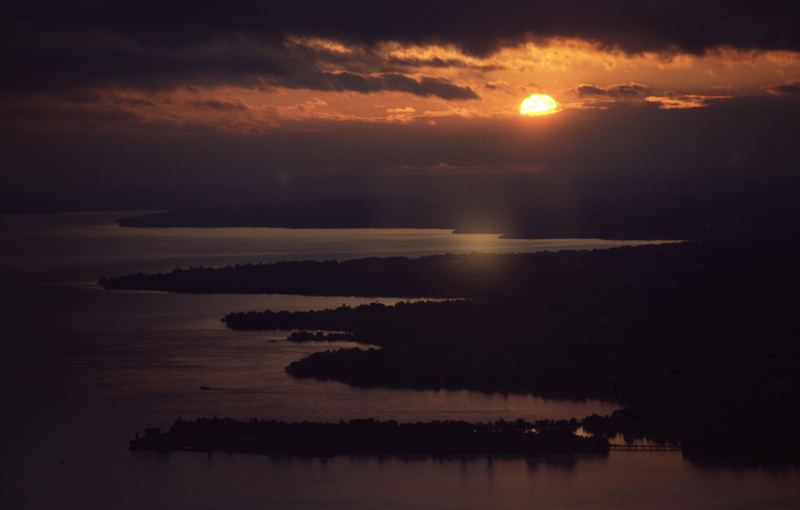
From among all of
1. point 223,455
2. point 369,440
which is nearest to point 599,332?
point 369,440

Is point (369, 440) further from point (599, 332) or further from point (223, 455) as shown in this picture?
point (599, 332)

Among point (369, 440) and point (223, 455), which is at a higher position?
point (369, 440)

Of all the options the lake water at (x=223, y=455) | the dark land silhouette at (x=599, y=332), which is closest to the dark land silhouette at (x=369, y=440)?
the lake water at (x=223, y=455)

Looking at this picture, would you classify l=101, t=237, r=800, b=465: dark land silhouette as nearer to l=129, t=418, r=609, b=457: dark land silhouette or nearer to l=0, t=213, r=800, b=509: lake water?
l=0, t=213, r=800, b=509: lake water

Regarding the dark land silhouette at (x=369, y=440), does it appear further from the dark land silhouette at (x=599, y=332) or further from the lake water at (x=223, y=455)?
the dark land silhouette at (x=599, y=332)

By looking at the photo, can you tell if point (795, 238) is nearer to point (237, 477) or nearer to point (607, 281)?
point (607, 281)
